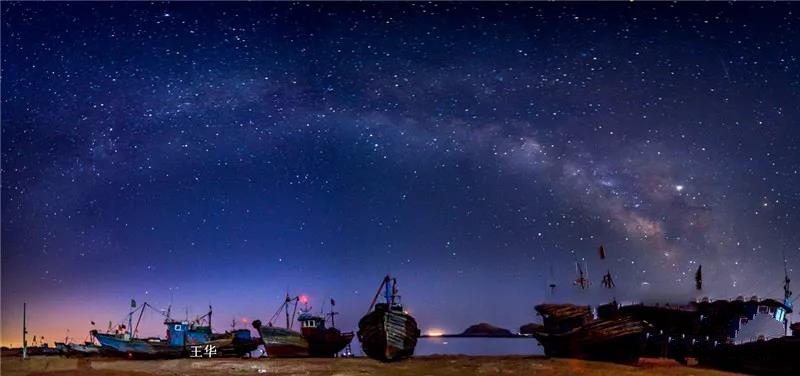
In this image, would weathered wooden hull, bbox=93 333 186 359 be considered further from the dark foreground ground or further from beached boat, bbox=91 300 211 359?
the dark foreground ground

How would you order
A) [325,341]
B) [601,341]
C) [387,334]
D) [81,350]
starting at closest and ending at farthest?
[601,341] → [387,334] → [325,341] → [81,350]

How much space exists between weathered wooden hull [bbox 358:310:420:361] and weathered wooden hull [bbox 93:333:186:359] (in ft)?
75.0

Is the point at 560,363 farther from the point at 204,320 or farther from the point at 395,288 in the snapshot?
the point at 204,320

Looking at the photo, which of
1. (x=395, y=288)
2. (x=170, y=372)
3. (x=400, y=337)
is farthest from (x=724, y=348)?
(x=170, y=372)

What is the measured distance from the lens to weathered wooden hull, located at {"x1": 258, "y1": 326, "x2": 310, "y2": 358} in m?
46.2

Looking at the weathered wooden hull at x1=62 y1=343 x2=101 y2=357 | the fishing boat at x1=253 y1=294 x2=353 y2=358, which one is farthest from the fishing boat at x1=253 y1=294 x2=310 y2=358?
the weathered wooden hull at x1=62 y1=343 x2=101 y2=357

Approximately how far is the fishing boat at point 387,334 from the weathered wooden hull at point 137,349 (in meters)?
22.6

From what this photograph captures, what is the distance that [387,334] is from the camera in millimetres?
33781

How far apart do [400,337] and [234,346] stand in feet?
90.1

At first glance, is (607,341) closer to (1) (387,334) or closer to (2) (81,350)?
(1) (387,334)

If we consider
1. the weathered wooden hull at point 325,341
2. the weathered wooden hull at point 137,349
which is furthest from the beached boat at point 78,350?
the weathered wooden hull at point 325,341

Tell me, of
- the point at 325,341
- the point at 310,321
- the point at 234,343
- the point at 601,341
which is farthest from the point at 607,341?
the point at 234,343

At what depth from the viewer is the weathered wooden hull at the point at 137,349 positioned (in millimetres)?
47469

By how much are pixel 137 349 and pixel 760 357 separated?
4826cm
